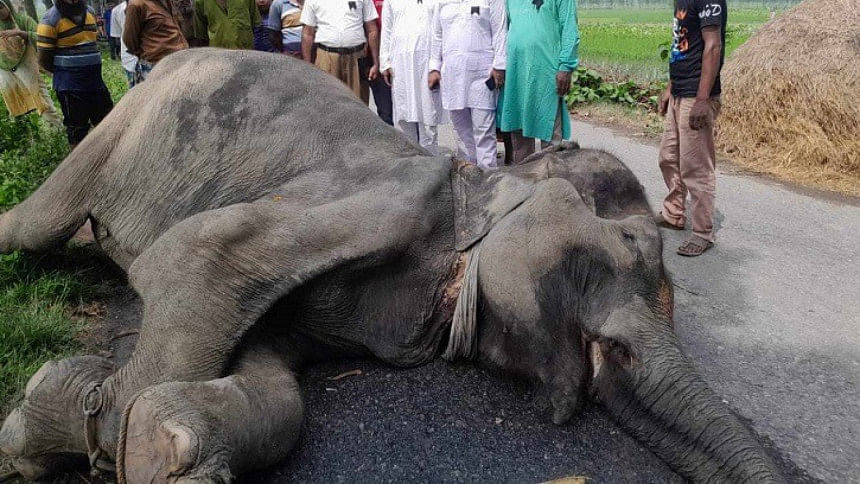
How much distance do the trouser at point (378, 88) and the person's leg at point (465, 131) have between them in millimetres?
1211

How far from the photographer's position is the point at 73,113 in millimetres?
6082

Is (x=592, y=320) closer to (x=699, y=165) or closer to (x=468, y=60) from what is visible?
(x=699, y=165)

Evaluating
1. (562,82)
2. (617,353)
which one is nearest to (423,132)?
(562,82)

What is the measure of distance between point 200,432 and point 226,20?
5.72m

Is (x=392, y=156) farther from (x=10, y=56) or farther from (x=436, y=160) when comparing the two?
(x=10, y=56)

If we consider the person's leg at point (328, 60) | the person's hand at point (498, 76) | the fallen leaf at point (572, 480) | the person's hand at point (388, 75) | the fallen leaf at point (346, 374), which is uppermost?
the person's leg at point (328, 60)

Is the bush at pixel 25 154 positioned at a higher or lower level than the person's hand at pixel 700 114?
lower

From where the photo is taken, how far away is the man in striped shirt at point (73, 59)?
5.96 m

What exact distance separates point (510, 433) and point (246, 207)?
1296mm

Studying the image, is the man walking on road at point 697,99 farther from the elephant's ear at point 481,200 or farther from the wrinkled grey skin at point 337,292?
the elephant's ear at point 481,200

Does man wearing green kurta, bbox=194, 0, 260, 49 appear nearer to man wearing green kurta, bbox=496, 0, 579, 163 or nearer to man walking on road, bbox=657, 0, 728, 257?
man wearing green kurta, bbox=496, 0, 579, 163

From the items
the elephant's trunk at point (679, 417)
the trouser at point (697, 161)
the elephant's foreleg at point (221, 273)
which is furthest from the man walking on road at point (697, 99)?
the elephant's foreleg at point (221, 273)

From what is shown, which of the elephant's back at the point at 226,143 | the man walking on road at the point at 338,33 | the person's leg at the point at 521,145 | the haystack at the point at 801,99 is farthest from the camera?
the haystack at the point at 801,99

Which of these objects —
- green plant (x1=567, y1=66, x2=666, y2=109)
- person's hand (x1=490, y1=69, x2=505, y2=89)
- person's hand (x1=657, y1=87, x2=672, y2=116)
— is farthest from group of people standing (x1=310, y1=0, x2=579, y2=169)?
green plant (x1=567, y1=66, x2=666, y2=109)
